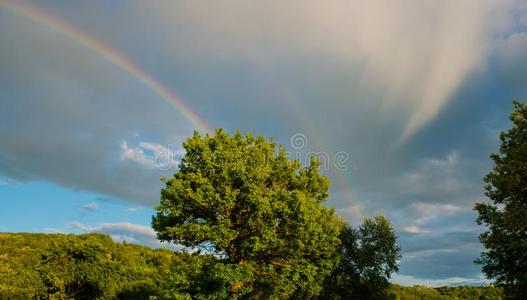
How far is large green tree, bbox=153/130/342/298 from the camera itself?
36031 mm

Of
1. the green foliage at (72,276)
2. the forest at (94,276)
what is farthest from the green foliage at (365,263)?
the green foliage at (72,276)

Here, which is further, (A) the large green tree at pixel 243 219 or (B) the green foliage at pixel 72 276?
(B) the green foliage at pixel 72 276

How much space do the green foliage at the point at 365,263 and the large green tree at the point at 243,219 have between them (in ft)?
45.5

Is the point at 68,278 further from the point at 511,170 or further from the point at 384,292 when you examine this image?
the point at 511,170

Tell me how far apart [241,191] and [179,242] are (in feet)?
24.0

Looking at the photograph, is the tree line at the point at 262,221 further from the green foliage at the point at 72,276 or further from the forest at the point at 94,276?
the green foliage at the point at 72,276

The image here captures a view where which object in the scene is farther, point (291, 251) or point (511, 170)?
point (291, 251)

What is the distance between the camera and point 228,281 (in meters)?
34.1

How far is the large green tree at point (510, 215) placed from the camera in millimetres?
29594

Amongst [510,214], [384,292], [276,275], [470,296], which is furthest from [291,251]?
[470,296]

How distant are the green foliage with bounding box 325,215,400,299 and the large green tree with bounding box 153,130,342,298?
45.5 feet

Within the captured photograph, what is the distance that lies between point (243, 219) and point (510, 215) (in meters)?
21.1

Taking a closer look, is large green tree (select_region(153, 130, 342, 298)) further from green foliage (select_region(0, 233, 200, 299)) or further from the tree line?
green foliage (select_region(0, 233, 200, 299))

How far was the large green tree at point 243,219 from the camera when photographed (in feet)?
118
